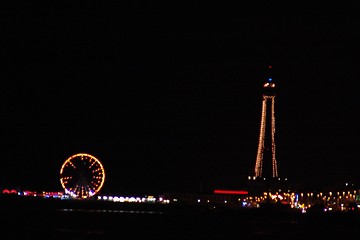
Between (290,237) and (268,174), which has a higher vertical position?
(268,174)

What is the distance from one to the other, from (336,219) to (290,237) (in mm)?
30804

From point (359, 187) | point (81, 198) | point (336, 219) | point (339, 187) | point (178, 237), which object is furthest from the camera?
point (339, 187)

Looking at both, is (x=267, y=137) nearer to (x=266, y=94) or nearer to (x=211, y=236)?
(x=266, y=94)

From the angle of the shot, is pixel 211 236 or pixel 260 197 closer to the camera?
pixel 211 236

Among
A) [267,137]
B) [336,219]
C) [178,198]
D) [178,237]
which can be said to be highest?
[267,137]

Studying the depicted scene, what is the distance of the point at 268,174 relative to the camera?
198750 mm

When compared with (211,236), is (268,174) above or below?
above

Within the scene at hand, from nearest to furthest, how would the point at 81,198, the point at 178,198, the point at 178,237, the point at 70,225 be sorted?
the point at 178,237 → the point at 70,225 → the point at 81,198 → the point at 178,198

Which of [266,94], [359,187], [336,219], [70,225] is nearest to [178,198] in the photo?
[266,94]

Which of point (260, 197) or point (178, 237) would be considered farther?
point (260, 197)

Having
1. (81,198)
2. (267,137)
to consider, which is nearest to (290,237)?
(81,198)

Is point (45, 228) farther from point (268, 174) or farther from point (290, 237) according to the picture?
point (268, 174)

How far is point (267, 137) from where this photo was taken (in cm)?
19700

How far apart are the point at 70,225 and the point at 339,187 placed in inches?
5096
